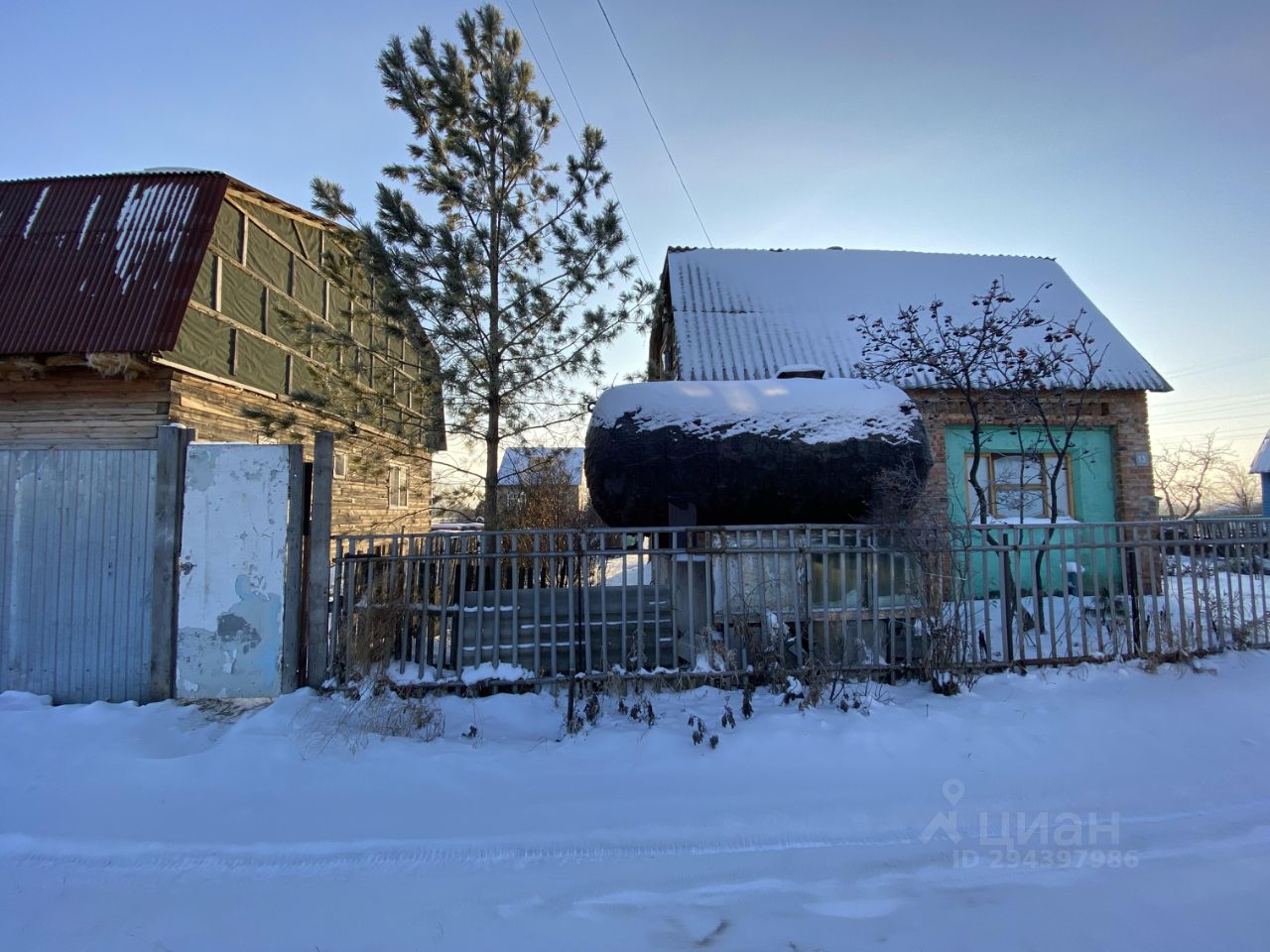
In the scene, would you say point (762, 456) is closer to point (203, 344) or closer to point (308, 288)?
point (203, 344)

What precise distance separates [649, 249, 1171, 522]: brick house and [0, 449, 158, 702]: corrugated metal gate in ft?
21.0

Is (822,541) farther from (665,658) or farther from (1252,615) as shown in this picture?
(1252,615)

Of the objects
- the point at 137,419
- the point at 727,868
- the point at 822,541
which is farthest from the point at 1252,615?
the point at 137,419

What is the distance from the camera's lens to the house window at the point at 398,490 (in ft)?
53.3

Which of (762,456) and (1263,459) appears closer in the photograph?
(762,456)

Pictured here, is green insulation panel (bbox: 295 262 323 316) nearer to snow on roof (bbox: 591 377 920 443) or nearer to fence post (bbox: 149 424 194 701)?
fence post (bbox: 149 424 194 701)

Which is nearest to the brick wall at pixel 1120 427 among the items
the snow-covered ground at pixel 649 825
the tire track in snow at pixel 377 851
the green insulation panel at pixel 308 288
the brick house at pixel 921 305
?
the brick house at pixel 921 305

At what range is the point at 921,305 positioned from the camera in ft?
38.6

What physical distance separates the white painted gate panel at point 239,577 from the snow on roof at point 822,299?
272 inches

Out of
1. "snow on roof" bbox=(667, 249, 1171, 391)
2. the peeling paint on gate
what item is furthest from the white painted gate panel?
"snow on roof" bbox=(667, 249, 1171, 391)

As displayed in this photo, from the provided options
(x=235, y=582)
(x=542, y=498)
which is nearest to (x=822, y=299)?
(x=542, y=498)

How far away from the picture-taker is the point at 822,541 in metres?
4.91

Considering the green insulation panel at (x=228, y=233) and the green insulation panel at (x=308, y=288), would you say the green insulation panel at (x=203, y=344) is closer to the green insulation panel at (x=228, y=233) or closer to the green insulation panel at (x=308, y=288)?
the green insulation panel at (x=228, y=233)

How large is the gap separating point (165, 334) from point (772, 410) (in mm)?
8036
